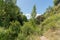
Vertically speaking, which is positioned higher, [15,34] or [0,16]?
[0,16]

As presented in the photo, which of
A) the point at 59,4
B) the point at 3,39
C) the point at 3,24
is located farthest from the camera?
the point at 59,4

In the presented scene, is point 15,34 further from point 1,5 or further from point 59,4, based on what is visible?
point 59,4

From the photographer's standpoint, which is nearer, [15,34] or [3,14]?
[15,34]

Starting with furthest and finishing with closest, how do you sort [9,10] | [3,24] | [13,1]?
1. [13,1]
2. [9,10]
3. [3,24]

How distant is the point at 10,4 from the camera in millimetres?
34438

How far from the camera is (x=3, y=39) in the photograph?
57.3 ft

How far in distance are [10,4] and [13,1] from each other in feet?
9.56

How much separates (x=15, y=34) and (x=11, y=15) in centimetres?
1301

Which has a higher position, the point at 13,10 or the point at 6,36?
the point at 13,10

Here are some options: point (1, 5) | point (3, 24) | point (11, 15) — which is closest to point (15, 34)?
point (3, 24)

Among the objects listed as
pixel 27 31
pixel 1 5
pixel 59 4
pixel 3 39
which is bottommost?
pixel 3 39

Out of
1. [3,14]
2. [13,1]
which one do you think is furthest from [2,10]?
[13,1]

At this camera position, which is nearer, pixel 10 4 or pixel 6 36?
pixel 6 36

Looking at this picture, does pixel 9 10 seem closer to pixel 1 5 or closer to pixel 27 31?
pixel 1 5
